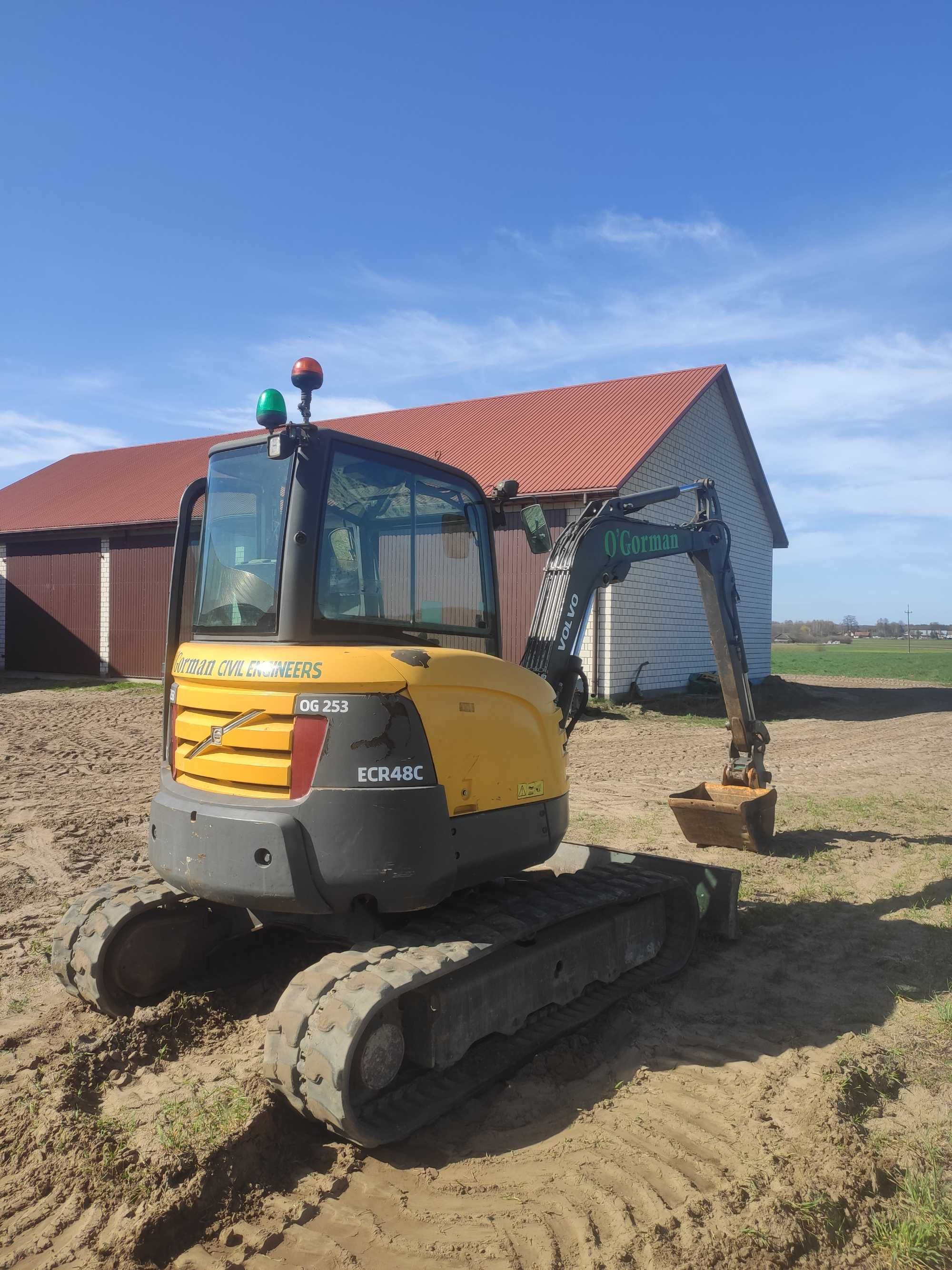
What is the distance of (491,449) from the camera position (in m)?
22.1

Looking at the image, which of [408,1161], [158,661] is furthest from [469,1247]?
[158,661]

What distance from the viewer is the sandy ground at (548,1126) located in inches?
124

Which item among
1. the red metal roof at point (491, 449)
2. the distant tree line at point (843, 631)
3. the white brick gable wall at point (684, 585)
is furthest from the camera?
the distant tree line at point (843, 631)

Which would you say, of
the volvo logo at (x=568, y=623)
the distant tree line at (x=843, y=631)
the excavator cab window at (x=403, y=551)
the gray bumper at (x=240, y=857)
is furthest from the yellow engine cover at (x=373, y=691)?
the distant tree line at (x=843, y=631)

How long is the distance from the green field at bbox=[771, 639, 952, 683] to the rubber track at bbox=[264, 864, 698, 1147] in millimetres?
34956

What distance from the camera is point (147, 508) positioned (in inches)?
992

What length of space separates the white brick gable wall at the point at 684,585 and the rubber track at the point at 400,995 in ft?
41.1

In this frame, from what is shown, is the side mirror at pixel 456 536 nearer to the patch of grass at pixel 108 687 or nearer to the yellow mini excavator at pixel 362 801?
the yellow mini excavator at pixel 362 801

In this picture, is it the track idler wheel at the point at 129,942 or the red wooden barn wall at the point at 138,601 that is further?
the red wooden barn wall at the point at 138,601

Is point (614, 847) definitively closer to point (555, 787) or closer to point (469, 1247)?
point (555, 787)

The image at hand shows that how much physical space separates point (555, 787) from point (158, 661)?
21.4 m

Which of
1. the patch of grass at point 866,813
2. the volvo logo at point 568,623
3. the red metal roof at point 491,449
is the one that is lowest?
the patch of grass at point 866,813

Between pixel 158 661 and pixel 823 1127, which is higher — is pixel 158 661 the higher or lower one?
the higher one

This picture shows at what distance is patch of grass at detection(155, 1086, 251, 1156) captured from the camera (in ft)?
11.7
